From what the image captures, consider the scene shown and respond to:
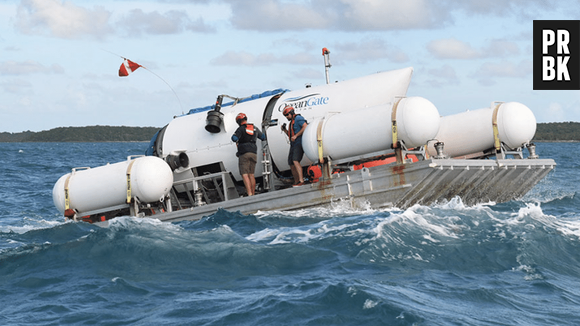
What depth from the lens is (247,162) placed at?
1364 cm

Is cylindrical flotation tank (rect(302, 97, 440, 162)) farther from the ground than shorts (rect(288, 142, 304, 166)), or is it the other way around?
cylindrical flotation tank (rect(302, 97, 440, 162))

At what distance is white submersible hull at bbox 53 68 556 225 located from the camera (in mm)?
11938

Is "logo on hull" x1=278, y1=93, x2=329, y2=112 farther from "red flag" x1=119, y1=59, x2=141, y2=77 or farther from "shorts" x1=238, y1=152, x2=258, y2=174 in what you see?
"red flag" x1=119, y1=59, x2=141, y2=77

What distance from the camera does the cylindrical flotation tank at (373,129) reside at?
11.7 meters

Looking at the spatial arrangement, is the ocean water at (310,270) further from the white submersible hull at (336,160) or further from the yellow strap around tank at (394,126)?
the yellow strap around tank at (394,126)

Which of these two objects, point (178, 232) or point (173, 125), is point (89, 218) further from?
point (178, 232)

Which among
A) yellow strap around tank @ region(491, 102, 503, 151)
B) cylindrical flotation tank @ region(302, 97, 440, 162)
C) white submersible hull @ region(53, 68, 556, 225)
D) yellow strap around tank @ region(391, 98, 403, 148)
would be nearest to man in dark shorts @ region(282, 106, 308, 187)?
white submersible hull @ region(53, 68, 556, 225)

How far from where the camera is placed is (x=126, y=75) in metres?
16.5

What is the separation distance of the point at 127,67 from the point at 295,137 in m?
5.56

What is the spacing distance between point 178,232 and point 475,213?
500cm

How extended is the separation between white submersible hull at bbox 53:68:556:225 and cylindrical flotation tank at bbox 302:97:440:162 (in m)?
0.02

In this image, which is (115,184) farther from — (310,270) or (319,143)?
(310,270)

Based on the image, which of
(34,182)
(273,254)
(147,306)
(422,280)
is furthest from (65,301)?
(34,182)

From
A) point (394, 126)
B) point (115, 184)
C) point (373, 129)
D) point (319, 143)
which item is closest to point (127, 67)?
point (115, 184)
